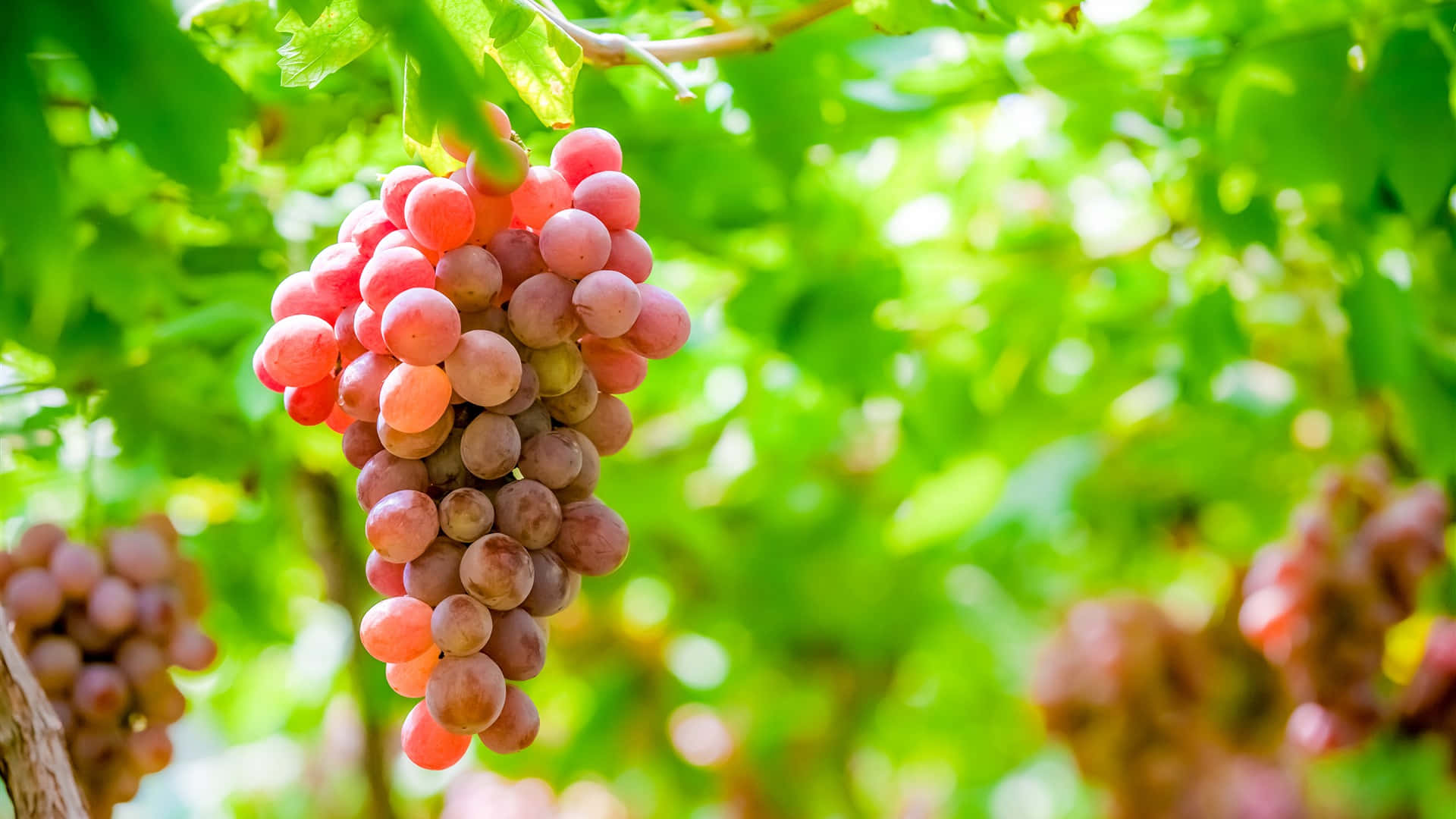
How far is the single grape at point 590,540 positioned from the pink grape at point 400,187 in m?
0.14

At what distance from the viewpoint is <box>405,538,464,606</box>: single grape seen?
16.6 inches

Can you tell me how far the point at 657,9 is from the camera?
68 centimetres

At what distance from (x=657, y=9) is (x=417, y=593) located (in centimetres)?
41

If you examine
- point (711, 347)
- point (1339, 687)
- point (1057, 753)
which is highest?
point (711, 347)

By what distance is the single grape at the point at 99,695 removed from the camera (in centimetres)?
65

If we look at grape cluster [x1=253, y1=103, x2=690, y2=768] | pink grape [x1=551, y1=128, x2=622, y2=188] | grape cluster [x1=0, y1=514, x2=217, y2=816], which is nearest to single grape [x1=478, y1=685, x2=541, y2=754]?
grape cluster [x1=253, y1=103, x2=690, y2=768]

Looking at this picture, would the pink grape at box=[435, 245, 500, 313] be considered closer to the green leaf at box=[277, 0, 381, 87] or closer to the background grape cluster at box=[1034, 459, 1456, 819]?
the green leaf at box=[277, 0, 381, 87]

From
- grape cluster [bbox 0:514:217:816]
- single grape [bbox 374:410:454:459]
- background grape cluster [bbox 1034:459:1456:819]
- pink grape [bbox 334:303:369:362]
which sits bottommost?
background grape cluster [bbox 1034:459:1456:819]

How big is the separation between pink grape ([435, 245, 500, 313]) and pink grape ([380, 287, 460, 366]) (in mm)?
20

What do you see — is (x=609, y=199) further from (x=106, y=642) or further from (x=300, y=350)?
(x=106, y=642)

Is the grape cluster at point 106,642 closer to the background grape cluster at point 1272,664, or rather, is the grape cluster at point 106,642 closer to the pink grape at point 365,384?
the pink grape at point 365,384

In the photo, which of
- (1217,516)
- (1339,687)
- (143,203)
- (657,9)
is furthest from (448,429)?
(1217,516)

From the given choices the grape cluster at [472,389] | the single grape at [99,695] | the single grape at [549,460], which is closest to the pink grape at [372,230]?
the grape cluster at [472,389]

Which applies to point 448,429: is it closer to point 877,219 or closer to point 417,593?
point 417,593
